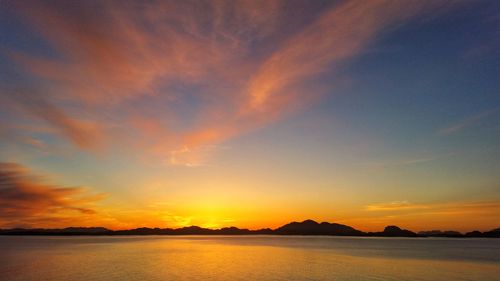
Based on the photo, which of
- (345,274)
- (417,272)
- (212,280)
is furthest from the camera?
(417,272)

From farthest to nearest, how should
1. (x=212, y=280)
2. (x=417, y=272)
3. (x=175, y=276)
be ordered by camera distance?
(x=417, y=272) → (x=175, y=276) → (x=212, y=280)

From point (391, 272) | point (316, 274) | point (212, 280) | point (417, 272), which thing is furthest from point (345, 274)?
point (212, 280)

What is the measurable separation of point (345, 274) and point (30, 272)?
5153 cm

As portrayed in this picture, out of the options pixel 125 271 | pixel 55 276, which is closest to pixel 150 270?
pixel 125 271

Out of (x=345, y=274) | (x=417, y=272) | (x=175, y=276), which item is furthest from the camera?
(x=417, y=272)

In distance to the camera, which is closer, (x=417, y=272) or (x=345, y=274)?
(x=345, y=274)

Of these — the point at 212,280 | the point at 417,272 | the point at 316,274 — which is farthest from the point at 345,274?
the point at 212,280

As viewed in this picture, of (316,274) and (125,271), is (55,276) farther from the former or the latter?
(316,274)

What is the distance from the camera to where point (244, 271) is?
215ft

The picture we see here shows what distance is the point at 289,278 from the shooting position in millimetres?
57219

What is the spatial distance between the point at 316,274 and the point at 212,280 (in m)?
18.0

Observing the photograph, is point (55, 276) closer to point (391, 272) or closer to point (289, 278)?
point (289, 278)

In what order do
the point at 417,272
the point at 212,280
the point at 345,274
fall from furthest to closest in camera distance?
1. the point at 417,272
2. the point at 345,274
3. the point at 212,280

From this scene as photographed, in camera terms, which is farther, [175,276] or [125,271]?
[125,271]
